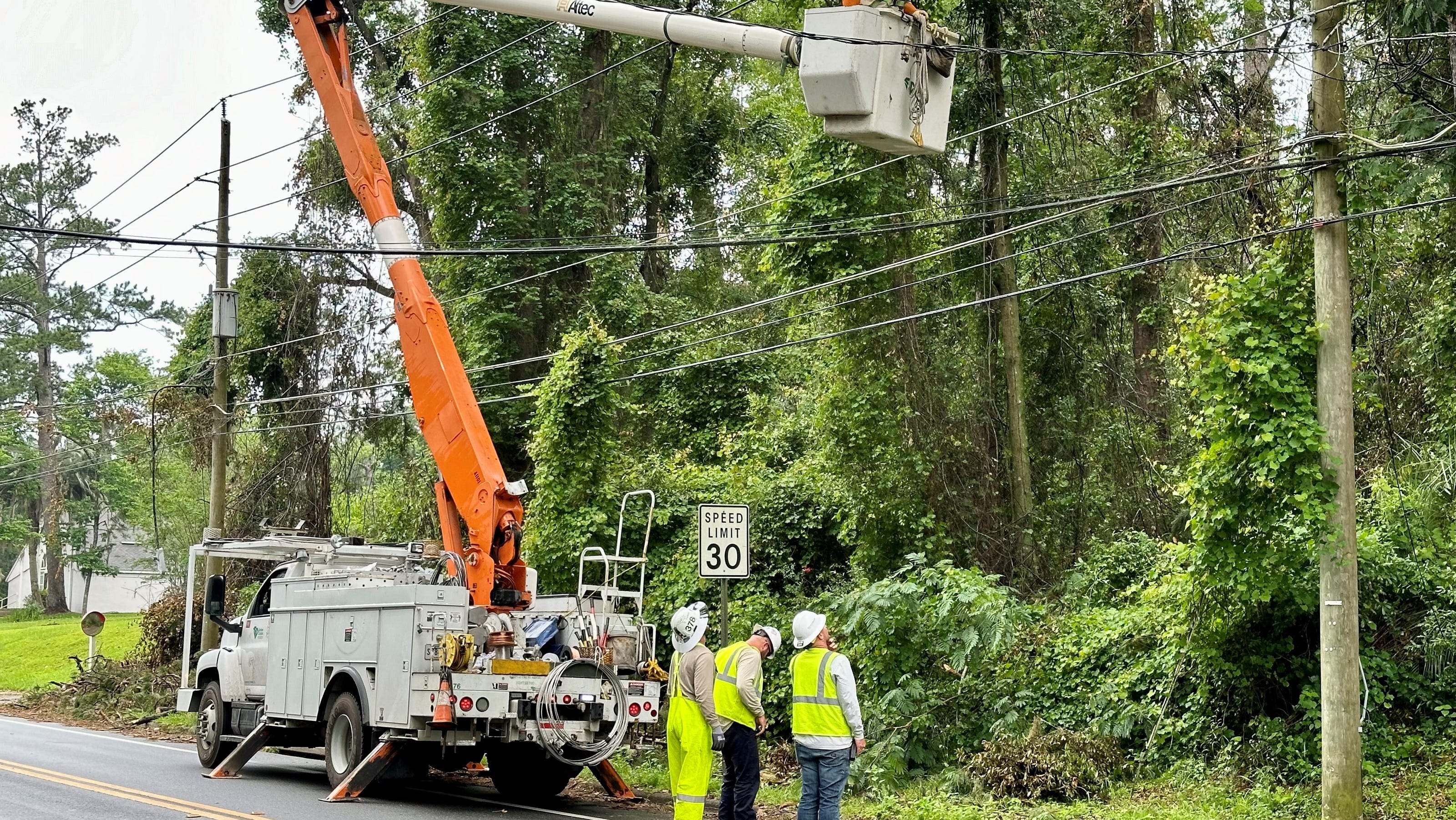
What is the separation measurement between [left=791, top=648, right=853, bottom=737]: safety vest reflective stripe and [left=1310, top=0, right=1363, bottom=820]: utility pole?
454 centimetres

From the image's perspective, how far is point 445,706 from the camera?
500 inches

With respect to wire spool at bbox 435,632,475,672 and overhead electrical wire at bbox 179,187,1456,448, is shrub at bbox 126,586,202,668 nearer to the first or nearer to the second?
overhead electrical wire at bbox 179,187,1456,448

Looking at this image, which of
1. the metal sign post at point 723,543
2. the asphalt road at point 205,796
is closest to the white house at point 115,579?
the asphalt road at point 205,796

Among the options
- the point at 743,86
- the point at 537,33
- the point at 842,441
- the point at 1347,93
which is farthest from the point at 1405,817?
the point at 743,86

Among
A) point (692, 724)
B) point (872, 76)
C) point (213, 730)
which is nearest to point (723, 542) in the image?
point (692, 724)

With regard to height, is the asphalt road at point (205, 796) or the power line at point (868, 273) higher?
the power line at point (868, 273)

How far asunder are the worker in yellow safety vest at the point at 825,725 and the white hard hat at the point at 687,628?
108 centimetres

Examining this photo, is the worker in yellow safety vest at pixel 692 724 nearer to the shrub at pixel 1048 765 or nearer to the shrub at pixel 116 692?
the shrub at pixel 1048 765

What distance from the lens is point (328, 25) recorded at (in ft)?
51.6

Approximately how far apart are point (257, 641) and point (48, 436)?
175ft

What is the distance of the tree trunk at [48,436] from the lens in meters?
62.2

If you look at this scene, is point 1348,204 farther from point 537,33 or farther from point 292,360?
point 292,360

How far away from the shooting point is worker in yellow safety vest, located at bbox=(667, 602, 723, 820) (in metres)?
10.2

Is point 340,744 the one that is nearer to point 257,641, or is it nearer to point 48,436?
point 257,641
